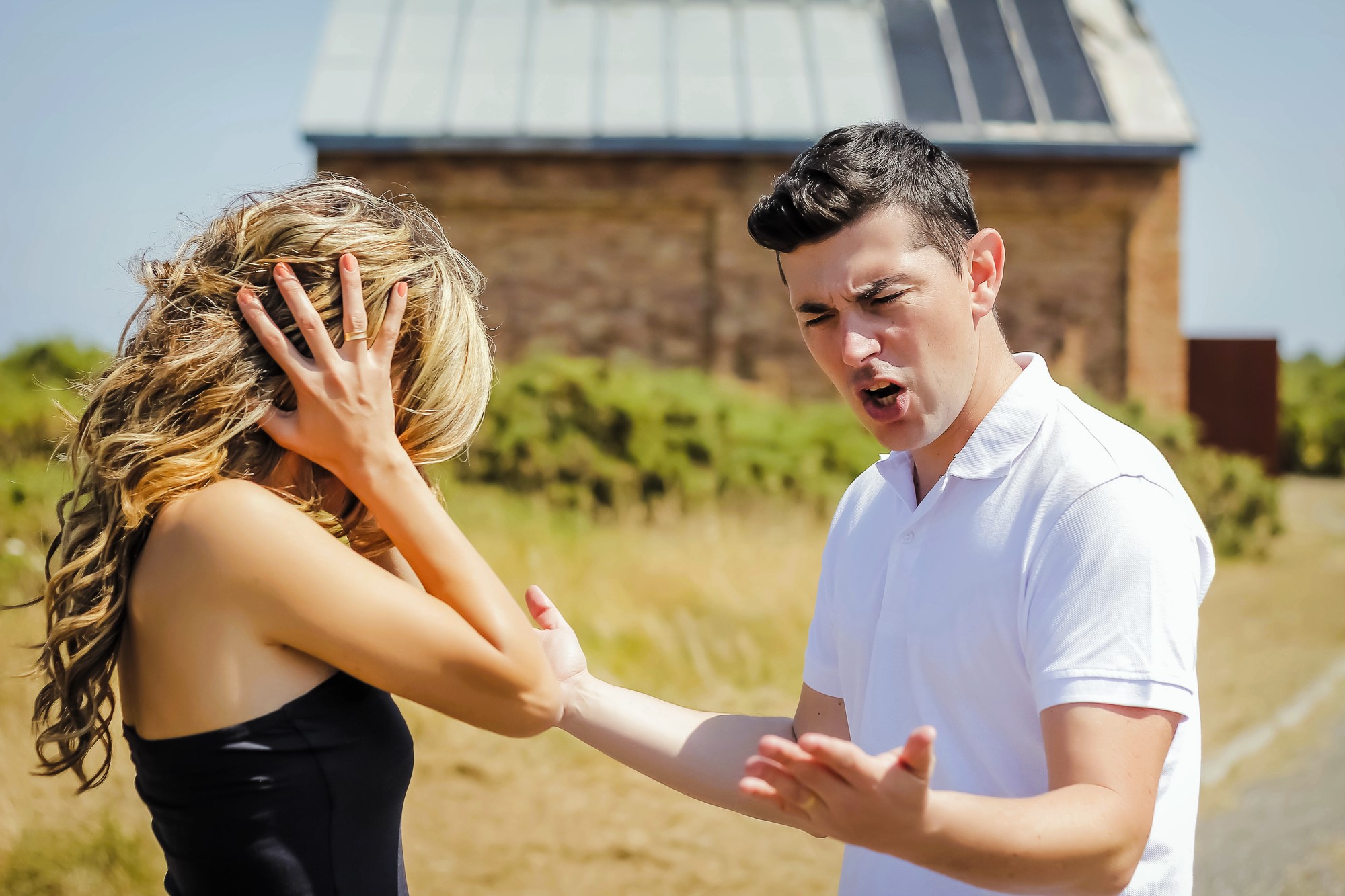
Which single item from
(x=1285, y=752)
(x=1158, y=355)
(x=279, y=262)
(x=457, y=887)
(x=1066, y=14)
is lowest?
(x=457, y=887)

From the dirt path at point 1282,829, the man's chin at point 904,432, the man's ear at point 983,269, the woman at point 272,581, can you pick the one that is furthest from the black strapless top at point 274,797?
the dirt path at point 1282,829

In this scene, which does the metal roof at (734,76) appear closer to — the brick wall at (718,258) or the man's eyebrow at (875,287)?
the brick wall at (718,258)

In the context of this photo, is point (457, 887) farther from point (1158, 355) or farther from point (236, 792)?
point (1158, 355)

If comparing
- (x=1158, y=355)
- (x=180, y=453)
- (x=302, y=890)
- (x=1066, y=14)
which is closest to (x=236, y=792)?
(x=302, y=890)

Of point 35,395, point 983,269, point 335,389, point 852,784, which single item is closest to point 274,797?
point 335,389

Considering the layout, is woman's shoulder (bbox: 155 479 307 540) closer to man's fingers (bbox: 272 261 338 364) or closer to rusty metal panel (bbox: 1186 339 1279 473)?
man's fingers (bbox: 272 261 338 364)

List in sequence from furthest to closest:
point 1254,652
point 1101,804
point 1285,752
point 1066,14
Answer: point 1066,14, point 1254,652, point 1285,752, point 1101,804

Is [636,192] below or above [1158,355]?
above

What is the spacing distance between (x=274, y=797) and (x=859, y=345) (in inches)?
46.3

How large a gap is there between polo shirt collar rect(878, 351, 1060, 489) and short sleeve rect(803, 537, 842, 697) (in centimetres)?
37

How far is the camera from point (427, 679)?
1.59m

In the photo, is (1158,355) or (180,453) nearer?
(180,453)

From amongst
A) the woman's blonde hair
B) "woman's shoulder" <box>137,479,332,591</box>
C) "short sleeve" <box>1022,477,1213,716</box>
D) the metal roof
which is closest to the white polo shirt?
"short sleeve" <box>1022,477,1213,716</box>

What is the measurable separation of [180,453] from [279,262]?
33 centimetres
